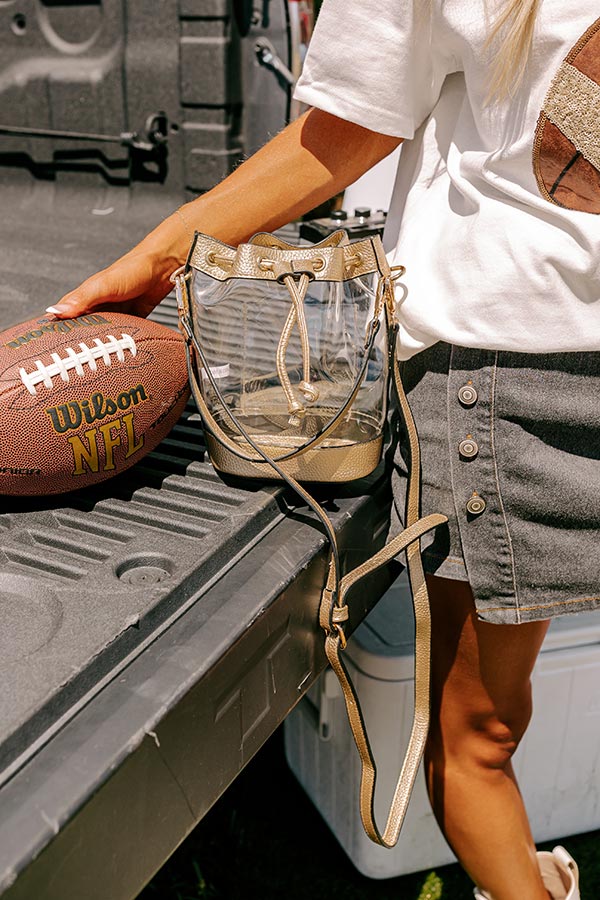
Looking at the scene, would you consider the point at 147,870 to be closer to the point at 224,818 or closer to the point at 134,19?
the point at 224,818

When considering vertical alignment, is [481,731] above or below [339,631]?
below

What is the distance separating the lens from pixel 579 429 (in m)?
1.07

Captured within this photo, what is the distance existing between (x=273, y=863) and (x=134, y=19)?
248 cm

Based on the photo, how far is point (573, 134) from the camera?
965mm

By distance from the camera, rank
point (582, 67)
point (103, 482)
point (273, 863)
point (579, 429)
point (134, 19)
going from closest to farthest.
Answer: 1. point (582, 67)
2. point (579, 429)
3. point (103, 482)
4. point (273, 863)
5. point (134, 19)

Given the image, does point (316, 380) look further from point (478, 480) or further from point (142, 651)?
point (142, 651)

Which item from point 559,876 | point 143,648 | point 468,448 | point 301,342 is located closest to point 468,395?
point 468,448

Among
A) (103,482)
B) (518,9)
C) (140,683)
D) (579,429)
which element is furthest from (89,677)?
(518,9)

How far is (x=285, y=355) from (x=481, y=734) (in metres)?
0.63

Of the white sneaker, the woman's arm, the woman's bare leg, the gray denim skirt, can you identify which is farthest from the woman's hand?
the white sneaker

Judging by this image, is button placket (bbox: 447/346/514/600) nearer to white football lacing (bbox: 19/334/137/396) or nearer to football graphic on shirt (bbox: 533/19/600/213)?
football graphic on shirt (bbox: 533/19/600/213)

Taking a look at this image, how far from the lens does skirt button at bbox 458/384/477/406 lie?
3.49 feet

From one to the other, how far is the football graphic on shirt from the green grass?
1.50m

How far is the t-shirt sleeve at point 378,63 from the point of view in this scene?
1.01 m
